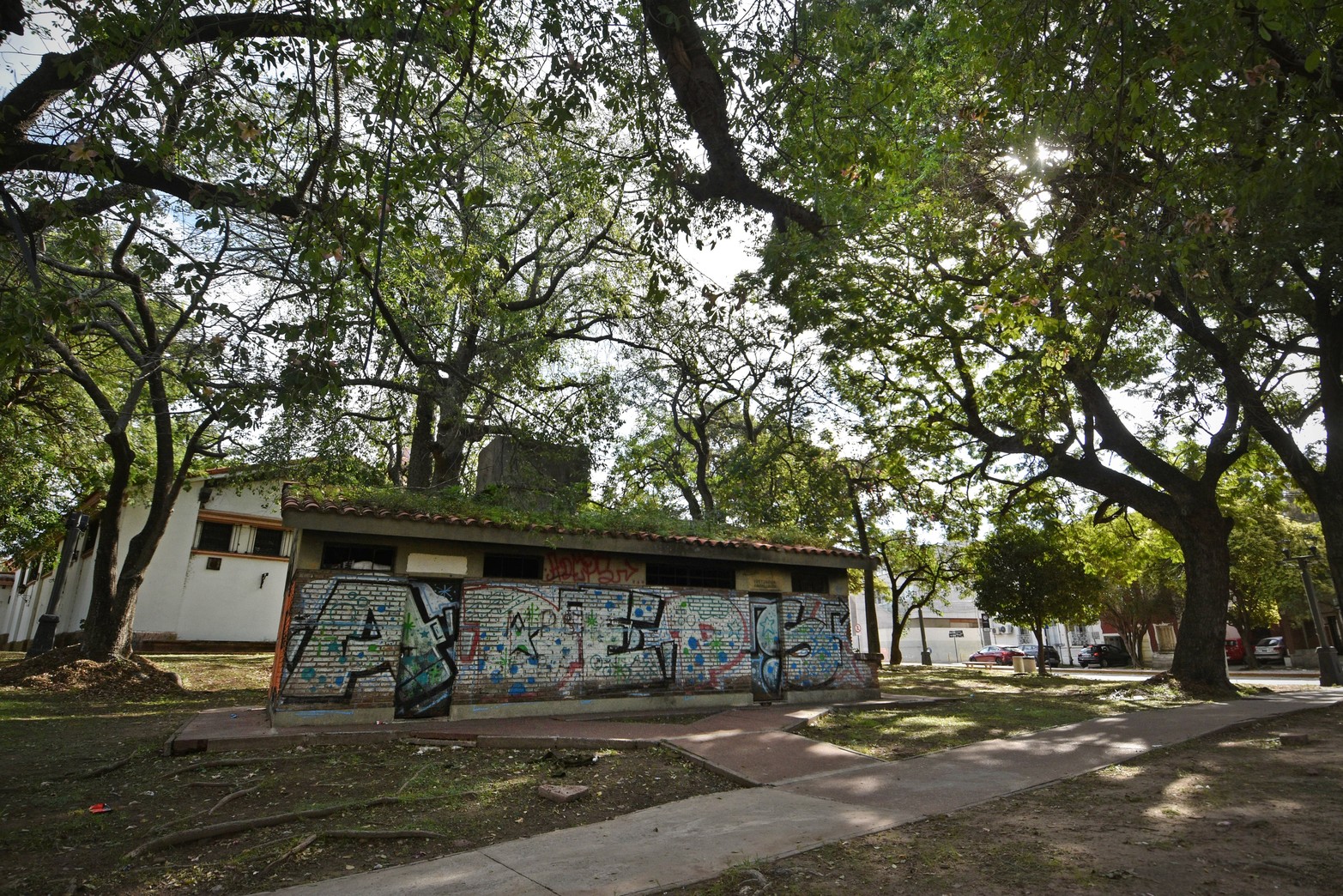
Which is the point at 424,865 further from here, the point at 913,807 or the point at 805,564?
the point at 805,564

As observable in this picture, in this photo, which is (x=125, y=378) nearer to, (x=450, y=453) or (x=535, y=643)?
(x=450, y=453)

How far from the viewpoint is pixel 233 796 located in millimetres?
6680

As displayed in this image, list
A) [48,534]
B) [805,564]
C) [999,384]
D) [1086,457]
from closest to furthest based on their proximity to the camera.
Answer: [805,564] → [1086,457] → [999,384] → [48,534]

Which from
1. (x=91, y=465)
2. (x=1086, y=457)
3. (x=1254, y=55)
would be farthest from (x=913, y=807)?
(x=91, y=465)

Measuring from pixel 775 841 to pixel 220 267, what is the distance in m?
7.86

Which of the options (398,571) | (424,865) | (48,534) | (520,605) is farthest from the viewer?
(48,534)

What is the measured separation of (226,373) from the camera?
6746 mm

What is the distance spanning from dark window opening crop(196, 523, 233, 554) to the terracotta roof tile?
15782mm

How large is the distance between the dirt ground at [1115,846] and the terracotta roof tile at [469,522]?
7288mm

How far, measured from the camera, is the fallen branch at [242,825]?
544 centimetres

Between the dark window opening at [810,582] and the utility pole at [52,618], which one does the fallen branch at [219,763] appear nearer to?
the dark window opening at [810,582]

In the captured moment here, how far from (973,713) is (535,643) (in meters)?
7.83

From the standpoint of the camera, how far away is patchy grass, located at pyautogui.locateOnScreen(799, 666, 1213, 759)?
996 cm

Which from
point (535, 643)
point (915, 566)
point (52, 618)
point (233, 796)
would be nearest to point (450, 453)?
point (535, 643)
